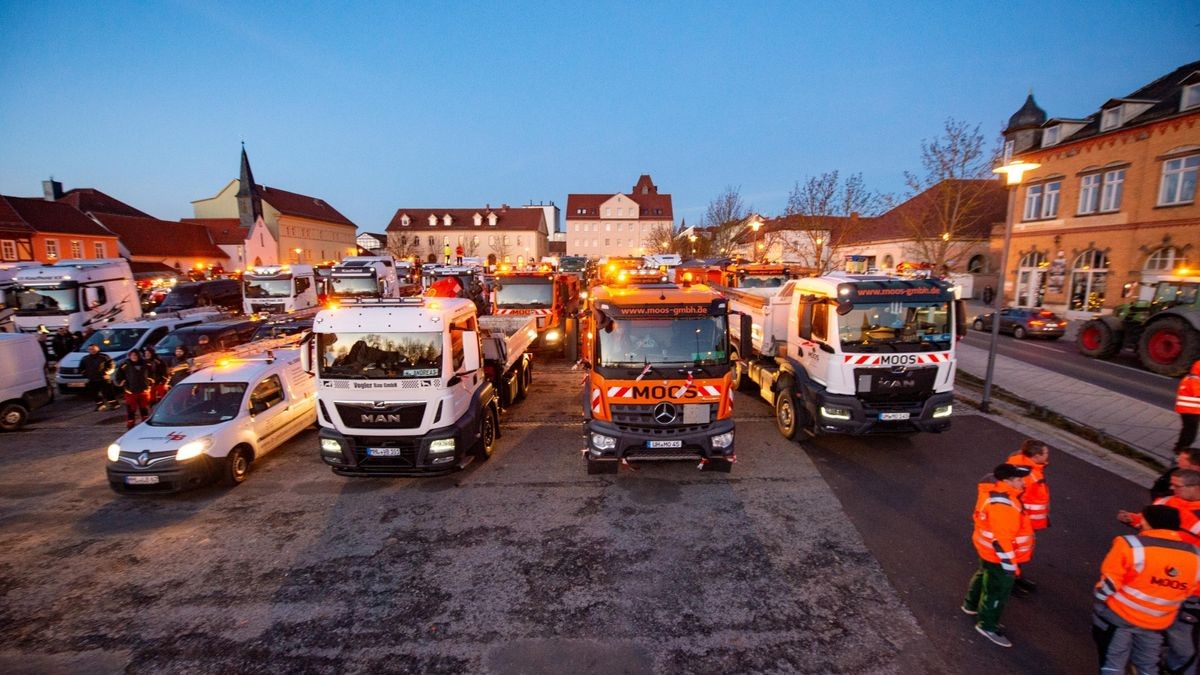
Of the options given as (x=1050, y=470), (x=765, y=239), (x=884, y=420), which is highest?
(x=765, y=239)

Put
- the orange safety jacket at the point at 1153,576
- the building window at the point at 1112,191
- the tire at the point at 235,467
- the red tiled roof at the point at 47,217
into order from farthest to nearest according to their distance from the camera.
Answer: the red tiled roof at the point at 47,217 < the building window at the point at 1112,191 < the tire at the point at 235,467 < the orange safety jacket at the point at 1153,576

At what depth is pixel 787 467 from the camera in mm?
8625

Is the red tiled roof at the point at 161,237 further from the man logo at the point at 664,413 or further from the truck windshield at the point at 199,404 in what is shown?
the man logo at the point at 664,413

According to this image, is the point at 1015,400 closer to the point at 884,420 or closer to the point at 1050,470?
the point at 1050,470

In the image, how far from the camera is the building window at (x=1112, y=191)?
24.5m

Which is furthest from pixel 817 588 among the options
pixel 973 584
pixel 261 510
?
pixel 261 510

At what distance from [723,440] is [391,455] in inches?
196

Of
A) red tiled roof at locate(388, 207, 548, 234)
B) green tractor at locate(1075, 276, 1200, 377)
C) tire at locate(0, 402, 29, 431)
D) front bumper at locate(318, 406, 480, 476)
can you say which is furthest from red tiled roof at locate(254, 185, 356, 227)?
green tractor at locate(1075, 276, 1200, 377)

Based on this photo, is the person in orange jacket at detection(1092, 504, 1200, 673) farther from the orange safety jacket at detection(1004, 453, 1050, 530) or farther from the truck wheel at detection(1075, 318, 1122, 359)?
the truck wheel at detection(1075, 318, 1122, 359)

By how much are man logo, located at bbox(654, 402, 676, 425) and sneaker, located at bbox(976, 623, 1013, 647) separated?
3940 millimetres

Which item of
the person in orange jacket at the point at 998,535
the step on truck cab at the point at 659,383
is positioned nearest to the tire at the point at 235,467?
the step on truck cab at the point at 659,383

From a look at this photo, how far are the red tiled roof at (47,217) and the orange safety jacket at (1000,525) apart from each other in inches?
2234

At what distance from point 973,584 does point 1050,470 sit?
4.93 metres

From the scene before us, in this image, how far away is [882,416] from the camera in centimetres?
832
